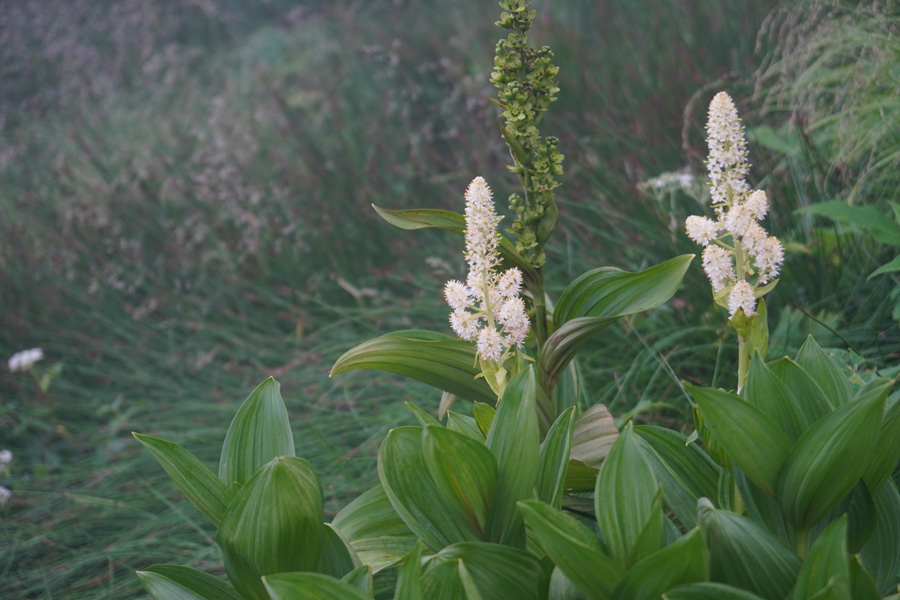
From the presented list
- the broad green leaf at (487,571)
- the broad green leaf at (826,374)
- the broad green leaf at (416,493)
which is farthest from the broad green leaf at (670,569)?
the broad green leaf at (826,374)

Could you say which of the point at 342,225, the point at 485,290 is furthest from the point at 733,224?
the point at 342,225

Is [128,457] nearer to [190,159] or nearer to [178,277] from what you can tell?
[178,277]

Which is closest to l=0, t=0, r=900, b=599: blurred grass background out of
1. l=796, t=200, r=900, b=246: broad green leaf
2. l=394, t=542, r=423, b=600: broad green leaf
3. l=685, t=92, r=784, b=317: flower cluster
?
l=796, t=200, r=900, b=246: broad green leaf

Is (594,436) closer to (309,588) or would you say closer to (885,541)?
(885,541)

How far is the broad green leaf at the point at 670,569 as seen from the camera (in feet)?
2.73

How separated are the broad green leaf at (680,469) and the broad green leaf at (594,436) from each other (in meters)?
0.16

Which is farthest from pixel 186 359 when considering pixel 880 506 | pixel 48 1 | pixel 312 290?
pixel 48 1

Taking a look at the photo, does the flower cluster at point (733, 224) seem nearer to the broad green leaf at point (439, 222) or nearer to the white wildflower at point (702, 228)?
the white wildflower at point (702, 228)

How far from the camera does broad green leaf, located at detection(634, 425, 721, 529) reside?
1114mm

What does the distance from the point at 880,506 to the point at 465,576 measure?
60cm

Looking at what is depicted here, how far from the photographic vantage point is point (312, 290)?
11.9 ft

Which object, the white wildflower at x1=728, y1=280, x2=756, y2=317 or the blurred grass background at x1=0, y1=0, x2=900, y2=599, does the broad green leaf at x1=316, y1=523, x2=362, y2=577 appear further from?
the blurred grass background at x1=0, y1=0, x2=900, y2=599

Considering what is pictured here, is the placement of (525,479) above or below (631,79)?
below

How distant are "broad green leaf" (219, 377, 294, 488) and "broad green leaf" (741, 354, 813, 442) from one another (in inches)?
26.6
